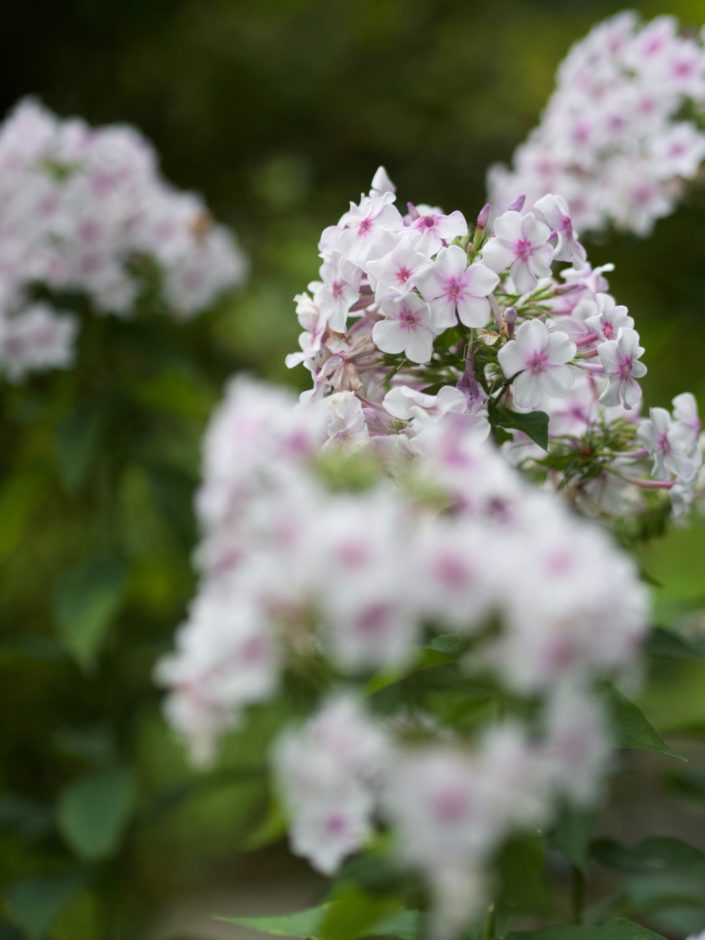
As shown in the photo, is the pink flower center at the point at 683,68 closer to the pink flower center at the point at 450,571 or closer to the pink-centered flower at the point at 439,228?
the pink-centered flower at the point at 439,228

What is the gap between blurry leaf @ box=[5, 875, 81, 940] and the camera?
6.21 ft

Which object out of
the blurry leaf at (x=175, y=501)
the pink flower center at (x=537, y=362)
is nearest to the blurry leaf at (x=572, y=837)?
the pink flower center at (x=537, y=362)

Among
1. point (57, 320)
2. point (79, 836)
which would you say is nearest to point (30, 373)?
point (57, 320)

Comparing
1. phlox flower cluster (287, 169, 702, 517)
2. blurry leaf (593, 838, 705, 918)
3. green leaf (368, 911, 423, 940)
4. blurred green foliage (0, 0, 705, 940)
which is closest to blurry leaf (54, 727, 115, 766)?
blurred green foliage (0, 0, 705, 940)

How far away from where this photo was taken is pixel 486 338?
3.58ft

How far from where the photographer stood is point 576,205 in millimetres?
2004

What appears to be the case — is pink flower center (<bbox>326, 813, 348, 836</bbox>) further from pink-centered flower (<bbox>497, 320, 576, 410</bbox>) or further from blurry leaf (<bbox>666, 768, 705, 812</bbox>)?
blurry leaf (<bbox>666, 768, 705, 812</bbox>)

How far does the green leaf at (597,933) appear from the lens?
1.00 metres

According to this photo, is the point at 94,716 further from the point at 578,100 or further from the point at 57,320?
the point at 578,100

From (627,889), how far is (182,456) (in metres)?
2.43

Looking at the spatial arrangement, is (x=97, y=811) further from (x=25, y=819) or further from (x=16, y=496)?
(x=16, y=496)

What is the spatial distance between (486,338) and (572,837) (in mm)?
654

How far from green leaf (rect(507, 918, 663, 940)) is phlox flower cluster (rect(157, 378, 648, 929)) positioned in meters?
0.29

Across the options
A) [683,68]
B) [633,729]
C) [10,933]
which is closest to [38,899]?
[10,933]
